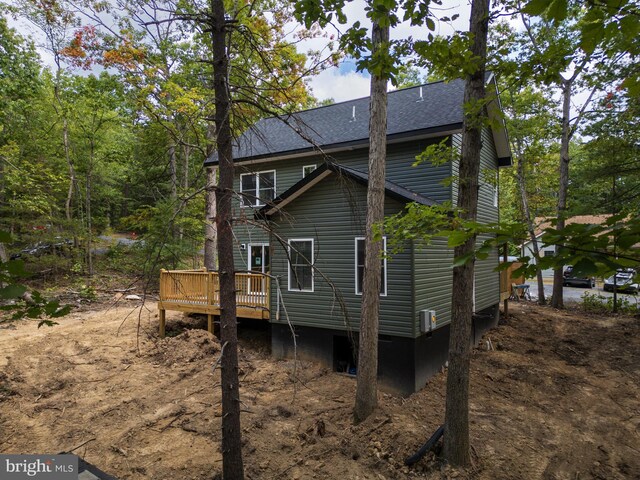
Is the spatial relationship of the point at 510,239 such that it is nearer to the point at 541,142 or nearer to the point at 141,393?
the point at 141,393

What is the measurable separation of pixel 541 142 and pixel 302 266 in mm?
18299

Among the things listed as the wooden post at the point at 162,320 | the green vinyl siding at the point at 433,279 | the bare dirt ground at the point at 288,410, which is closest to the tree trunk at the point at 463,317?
the bare dirt ground at the point at 288,410

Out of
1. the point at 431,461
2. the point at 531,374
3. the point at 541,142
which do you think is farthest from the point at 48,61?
the point at 541,142

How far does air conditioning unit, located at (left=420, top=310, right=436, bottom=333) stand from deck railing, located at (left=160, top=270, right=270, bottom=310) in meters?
4.30

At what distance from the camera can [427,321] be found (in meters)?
7.89

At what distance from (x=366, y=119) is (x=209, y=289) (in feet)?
25.0

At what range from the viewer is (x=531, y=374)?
8.84 metres

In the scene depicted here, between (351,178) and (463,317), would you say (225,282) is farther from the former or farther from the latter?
(351,178)

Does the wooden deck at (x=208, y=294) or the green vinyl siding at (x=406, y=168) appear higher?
the green vinyl siding at (x=406, y=168)

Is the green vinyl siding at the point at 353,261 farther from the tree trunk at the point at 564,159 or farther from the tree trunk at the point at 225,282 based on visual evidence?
the tree trunk at the point at 564,159

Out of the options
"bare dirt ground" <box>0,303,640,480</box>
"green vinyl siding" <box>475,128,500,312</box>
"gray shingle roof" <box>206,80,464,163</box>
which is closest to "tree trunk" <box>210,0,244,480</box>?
"bare dirt ground" <box>0,303,640,480</box>

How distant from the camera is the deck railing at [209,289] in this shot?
10086 mm

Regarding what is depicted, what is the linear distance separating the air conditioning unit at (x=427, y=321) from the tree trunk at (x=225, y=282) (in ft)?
16.7

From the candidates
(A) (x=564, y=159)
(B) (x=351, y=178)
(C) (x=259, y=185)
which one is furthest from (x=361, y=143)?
(A) (x=564, y=159)
